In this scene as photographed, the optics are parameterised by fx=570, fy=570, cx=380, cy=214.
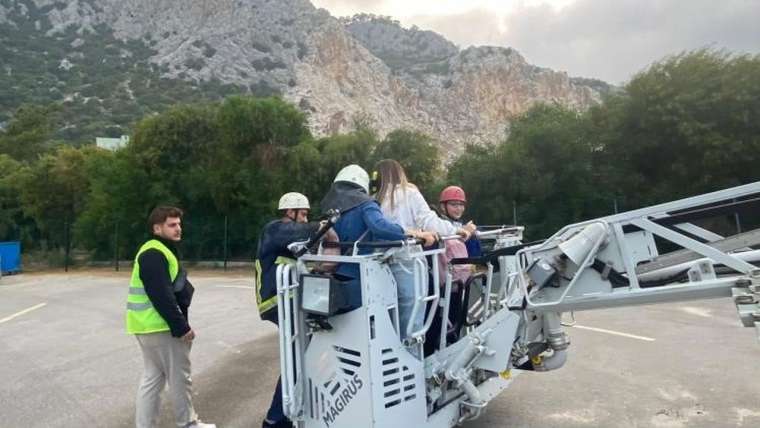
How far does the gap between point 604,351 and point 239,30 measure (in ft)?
270

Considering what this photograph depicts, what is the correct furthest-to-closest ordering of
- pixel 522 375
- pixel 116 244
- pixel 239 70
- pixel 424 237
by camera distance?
pixel 239 70 → pixel 116 244 → pixel 522 375 → pixel 424 237

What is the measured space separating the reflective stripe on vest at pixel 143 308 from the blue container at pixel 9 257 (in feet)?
63.0

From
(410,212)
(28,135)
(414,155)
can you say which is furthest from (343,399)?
(28,135)

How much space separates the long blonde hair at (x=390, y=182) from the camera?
4.05 m

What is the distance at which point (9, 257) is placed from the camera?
2014 centimetres

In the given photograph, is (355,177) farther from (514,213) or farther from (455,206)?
(514,213)

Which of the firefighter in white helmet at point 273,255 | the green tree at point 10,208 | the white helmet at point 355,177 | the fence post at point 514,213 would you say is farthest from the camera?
the green tree at point 10,208

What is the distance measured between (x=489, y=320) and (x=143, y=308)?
2451mm

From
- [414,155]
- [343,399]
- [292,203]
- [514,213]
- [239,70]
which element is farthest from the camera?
[239,70]

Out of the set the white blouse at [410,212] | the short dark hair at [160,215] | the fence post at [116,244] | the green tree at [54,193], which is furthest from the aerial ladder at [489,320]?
the green tree at [54,193]

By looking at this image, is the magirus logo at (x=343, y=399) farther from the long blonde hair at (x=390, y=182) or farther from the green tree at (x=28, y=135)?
the green tree at (x=28, y=135)

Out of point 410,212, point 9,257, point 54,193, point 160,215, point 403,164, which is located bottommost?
point 410,212

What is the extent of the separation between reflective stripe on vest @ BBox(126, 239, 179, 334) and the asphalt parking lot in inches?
44.7

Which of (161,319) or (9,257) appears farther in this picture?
(9,257)
